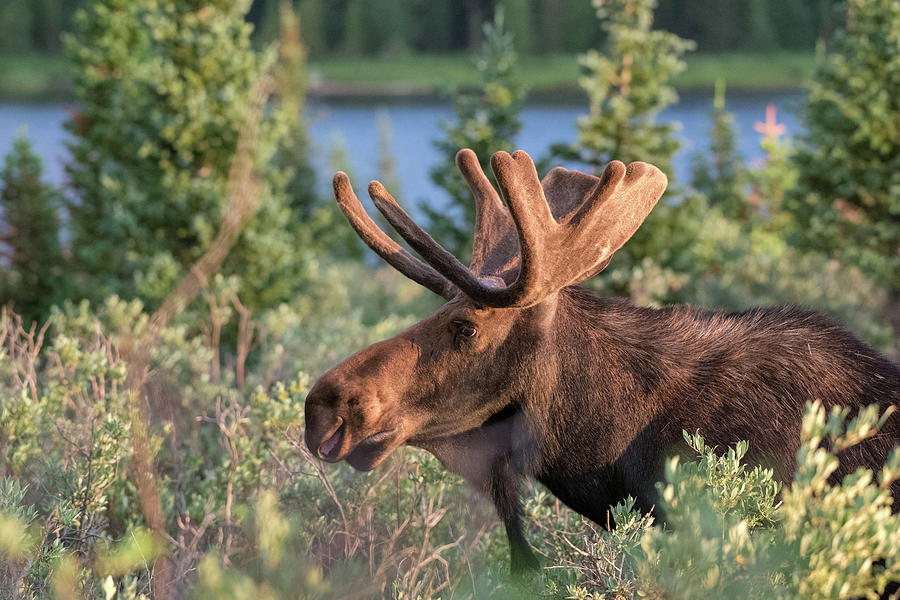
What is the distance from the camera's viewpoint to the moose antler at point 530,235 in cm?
322

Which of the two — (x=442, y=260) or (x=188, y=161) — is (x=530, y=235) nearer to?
(x=442, y=260)

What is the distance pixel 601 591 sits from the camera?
3.21m

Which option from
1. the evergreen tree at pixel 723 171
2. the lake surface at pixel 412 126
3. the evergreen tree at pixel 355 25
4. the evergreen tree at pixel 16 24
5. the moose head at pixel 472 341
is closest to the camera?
the moose head at pixel 472 341

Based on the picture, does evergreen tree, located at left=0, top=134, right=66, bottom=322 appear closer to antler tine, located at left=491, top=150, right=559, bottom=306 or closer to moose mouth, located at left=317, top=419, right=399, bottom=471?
moose mouth, located at left=317, top=419, right=399, bottom=471

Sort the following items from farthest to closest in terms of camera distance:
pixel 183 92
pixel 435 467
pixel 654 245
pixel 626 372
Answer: pixel 654 245, pixel 183 92, pixel 435 467, pixel 626 372

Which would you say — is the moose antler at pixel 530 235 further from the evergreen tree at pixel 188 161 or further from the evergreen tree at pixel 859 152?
the evergreen tree at pixel 859 152

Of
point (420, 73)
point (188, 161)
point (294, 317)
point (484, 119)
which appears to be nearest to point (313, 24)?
point (420, 73)

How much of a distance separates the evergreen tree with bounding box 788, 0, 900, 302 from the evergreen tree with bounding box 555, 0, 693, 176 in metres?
2.53

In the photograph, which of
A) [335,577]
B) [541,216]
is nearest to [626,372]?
[541,216]

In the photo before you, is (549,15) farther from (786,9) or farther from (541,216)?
(541,216)

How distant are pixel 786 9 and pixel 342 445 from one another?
59.7 metres

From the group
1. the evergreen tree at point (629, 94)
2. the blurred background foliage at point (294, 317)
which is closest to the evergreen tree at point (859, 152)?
the blurred background foliage at point (294, 317)

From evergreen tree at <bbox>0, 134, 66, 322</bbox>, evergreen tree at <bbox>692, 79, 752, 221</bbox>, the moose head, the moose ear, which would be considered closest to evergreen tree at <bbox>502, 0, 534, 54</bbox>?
evergreen tree at <bbox>692, 79, 752, 221</bbox>

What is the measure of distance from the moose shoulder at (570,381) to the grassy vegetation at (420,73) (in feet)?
198
